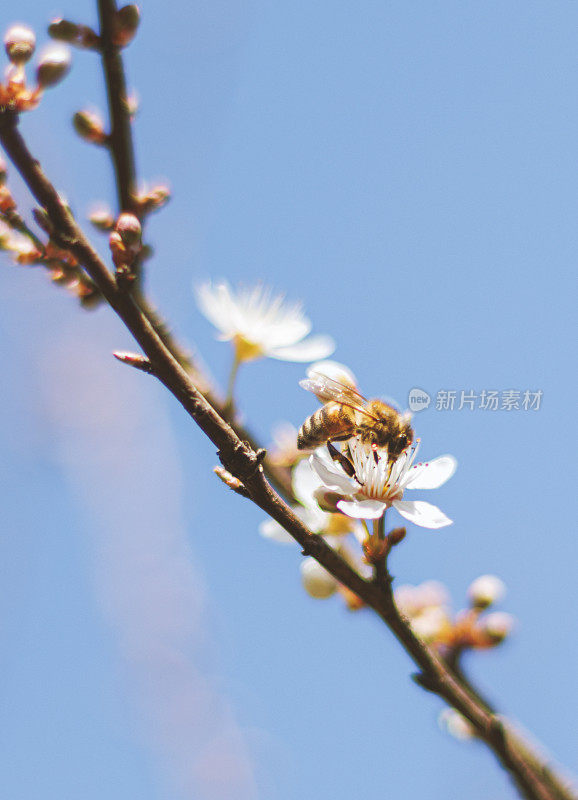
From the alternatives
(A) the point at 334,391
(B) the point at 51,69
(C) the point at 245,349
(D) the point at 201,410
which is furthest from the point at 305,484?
(B) the point at 51,69

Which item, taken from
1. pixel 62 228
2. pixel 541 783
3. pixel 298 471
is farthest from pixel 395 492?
pixel 62 228

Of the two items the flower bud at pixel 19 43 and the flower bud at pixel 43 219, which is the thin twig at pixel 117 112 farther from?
the flower bud at pixel 43 219

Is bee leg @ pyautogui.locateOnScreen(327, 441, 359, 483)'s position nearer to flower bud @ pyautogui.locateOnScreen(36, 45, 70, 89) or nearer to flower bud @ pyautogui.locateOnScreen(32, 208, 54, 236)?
flower bud @ pyautogui.locateOnScreen(32, 208, 54, 236)

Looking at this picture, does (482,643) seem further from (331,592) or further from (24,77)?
(24,77)

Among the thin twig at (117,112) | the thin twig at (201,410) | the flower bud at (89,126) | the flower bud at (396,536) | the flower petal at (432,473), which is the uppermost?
the flower bud at (89,126)

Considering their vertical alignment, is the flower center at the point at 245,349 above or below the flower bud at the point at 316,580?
above

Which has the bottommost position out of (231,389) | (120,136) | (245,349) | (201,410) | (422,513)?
(201,410)

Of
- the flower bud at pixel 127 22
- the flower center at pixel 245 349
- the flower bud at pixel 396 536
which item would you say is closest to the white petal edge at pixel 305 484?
the flower bud at pixel 396 536

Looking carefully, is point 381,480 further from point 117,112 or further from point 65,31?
point 65,31
